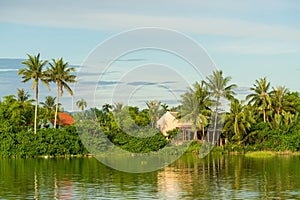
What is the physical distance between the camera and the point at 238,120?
289ft

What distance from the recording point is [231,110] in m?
88.7

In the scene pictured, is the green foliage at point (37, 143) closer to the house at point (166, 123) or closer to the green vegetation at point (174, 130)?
the green vegetation at point (174, 130)

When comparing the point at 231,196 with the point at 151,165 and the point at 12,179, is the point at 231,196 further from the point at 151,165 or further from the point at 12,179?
the point at 151,165

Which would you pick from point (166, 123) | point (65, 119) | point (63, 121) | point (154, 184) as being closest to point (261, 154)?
point (166, 123)

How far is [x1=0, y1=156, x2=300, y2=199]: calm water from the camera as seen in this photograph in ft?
115

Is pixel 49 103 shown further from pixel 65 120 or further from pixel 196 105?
pixel 196 105

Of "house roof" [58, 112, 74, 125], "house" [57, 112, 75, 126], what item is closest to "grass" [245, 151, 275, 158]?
"house" [57, 112, 75, 126]

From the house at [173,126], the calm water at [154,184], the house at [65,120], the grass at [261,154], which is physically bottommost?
the calm water at [154,184]

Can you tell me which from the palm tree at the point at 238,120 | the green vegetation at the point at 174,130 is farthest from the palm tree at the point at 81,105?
the palm tree at the point at 238,120

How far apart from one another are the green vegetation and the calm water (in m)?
28.4

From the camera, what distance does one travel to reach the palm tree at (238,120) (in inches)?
3445

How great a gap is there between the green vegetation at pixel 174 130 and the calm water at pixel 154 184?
2836 cm

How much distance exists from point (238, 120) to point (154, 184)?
1852 inches

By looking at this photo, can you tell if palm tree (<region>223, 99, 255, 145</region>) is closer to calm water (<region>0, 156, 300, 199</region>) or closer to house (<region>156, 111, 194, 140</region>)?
house (<region>156, 111, 194, 140</region>)
